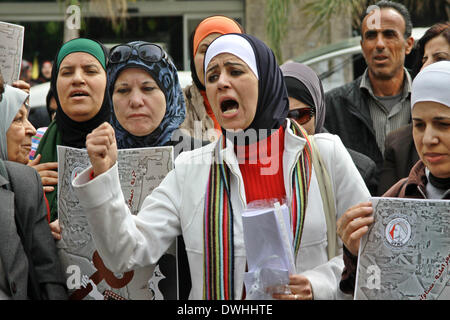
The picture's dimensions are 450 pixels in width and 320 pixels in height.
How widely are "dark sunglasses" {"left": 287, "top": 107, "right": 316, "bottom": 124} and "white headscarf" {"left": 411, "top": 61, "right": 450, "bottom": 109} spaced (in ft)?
3.88

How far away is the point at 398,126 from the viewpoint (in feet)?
14.9

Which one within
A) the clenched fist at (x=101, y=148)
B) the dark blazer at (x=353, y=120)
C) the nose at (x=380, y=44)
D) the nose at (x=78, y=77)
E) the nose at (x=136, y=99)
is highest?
the nose at (x=380, y=44)

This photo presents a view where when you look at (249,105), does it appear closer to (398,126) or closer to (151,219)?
(151,219)

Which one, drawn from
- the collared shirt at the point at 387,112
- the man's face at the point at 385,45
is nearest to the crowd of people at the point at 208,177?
the collared shirt at the point at 387,112

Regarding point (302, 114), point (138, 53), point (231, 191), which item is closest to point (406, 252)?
point (231, 191)

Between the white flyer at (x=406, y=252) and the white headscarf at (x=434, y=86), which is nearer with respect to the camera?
the white flyer at (x=406, y=252)

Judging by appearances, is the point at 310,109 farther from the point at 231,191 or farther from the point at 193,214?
the point at 193,214

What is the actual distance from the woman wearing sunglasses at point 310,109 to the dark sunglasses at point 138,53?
2.47 feet

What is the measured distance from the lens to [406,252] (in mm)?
2605

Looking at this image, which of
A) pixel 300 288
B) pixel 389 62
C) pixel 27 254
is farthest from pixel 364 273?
pixel 389 62

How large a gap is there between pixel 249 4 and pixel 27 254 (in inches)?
356

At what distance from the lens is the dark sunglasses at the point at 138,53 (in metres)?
3.63

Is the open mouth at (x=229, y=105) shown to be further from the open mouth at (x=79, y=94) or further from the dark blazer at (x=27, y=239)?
the open mouth at (x=79, y=94)

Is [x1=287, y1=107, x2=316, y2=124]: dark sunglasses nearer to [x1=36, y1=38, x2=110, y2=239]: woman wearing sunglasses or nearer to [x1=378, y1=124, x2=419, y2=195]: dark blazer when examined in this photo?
[x1=378, y1=124, x2=419, y2=195]: dark blazer
